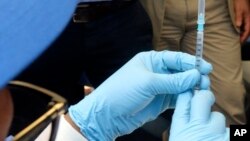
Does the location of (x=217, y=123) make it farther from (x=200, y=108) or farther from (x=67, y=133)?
(x=67, y=133)

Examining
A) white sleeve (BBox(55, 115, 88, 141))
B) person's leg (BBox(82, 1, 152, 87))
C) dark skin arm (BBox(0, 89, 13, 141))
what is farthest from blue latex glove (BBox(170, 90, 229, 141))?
person's leg (BBox(82, 1, 152, 87))

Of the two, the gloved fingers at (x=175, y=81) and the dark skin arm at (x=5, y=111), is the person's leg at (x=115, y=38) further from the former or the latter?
the dark skin arm at (x=5, y=111)

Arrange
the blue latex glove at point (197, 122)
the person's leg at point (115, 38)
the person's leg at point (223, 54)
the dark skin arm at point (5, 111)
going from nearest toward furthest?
the dark skin arm at point (5, 111)
the blue latex glove at point (197, 122)
the person's leg at point (115, 38)
the person's leg at point (223, 54)

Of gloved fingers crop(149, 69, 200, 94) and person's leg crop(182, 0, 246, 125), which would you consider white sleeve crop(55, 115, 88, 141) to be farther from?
person's leg crop(182, 0, 246, 125)

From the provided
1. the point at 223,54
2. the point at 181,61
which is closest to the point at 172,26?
the point at 223,54

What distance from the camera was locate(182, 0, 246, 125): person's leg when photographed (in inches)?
60.6

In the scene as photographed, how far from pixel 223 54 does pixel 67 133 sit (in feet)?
2.56

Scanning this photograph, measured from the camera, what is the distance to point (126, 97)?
0.97 m

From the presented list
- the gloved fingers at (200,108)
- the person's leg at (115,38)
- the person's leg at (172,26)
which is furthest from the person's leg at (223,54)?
the gloved fingers at (200,108)

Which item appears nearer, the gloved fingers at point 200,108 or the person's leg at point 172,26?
the gloved fingers at point 200,108

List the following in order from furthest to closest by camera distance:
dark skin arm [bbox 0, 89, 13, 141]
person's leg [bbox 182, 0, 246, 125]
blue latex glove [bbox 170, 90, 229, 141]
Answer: person's leg [bbox 182, 0, 246, 125] < blue latex glove [bbox 170, 90, 229, 141] < dark skin arm [bbox 0, 89, 13, 141]

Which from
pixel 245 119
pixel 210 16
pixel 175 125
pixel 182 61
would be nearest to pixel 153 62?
pixel 182 61

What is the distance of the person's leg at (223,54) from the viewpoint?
1538 mm

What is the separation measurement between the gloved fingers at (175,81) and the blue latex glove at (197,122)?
0.03 metres
